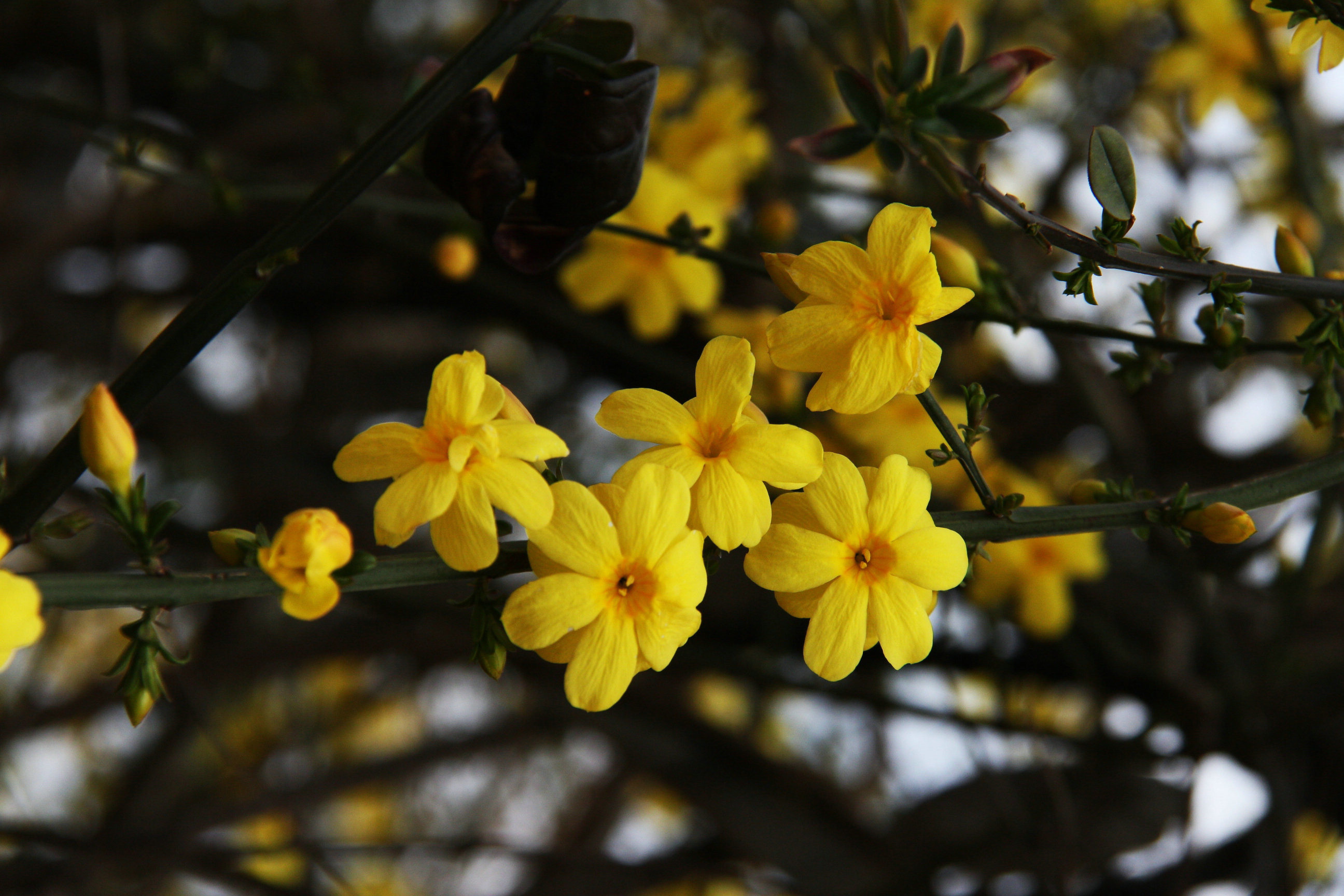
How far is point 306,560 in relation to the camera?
50 centimetres

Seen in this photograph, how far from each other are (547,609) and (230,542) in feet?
0.65

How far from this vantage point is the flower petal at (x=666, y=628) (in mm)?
574

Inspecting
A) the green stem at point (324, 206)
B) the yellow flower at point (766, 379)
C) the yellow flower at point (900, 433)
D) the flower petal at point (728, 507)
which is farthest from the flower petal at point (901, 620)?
the yellow flower at point (900, 433)

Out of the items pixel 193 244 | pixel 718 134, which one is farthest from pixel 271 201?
pixel 718 134

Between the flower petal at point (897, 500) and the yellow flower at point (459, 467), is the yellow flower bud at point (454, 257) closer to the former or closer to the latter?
the yellow flower at point (459, 467)

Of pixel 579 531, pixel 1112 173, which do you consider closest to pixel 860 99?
pixel 1112 173

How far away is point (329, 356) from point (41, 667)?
1.23 meters

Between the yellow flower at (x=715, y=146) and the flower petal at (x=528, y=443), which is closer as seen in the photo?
the flower petal at (x=528, y=443)

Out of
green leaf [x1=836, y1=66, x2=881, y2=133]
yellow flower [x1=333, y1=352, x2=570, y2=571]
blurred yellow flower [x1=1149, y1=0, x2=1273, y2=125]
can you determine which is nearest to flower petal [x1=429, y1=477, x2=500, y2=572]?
yellow flower [x1=333, y1=352, x2=570, y2=571]

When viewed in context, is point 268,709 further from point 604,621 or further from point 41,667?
point 604,621

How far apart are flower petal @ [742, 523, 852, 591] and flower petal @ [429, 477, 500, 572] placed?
16cm

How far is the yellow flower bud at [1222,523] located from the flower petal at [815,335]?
10.2 inches

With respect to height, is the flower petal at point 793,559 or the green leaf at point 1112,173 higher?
the green leaf at point 1112,173

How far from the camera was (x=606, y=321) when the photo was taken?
198 cm
